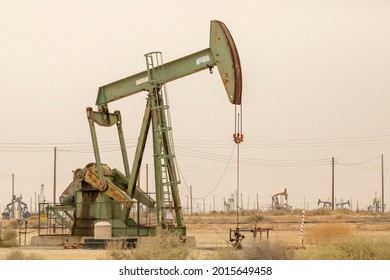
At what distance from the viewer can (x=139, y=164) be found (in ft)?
67.2

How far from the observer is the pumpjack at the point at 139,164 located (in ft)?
61.9

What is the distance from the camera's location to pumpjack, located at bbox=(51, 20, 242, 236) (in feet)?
61.9

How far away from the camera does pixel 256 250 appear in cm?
1469

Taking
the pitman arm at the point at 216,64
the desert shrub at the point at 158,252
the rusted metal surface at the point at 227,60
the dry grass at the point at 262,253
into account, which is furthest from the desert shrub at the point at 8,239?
the dry grass at the point at 262,253

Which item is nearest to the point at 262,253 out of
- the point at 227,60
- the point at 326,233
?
the point at 227,60

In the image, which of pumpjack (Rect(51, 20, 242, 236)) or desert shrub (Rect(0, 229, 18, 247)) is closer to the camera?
pumpjack (Rect(51, 20, 242, 236))

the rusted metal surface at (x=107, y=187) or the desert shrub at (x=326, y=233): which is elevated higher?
the rusted metal surface at (x=107, y=187)

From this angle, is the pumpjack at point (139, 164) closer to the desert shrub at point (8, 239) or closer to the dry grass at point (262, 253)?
the desert shrub at point (8, 239)

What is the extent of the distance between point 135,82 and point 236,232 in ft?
14.2

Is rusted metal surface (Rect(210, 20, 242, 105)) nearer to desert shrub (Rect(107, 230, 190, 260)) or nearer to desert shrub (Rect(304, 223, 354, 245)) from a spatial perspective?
desert shrub (Rect(107, 230, 190, 260))

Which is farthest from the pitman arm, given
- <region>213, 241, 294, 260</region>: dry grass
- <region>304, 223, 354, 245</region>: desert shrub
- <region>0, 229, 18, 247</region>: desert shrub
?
<region>0, 229, 18, 247</region>: desert shrub

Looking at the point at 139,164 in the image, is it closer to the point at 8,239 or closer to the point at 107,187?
the point at 107,187

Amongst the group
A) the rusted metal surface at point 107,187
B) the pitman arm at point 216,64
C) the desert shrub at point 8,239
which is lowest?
the desert shrub at point 8,239
